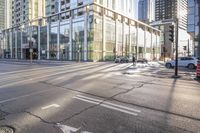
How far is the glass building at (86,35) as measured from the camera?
213ft

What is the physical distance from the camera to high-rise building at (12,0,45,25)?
117875 mm

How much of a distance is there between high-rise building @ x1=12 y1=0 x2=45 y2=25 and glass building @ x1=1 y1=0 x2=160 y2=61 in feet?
70.5

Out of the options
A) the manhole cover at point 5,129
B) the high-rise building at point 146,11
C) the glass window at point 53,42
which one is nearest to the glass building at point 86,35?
the glass window at point 53,42

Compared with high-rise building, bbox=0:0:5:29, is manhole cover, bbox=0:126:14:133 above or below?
below

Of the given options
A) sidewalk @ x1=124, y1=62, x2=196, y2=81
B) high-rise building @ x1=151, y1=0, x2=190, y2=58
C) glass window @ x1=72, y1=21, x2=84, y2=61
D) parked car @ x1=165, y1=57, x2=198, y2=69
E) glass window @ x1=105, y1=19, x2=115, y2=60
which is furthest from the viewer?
high-rise building @ x1=151, y1=0, x2=190, y2=58

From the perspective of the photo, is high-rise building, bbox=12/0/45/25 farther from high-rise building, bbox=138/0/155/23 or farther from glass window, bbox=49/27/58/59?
high-rise building, bbox=138/0/155/23

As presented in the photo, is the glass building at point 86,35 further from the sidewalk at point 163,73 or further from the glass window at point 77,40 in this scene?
the sidewalk at point 163,73

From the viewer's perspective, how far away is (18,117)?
21.5 ft

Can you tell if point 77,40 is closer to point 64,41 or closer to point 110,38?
point 64,41

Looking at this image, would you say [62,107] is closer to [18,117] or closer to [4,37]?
[18,117]

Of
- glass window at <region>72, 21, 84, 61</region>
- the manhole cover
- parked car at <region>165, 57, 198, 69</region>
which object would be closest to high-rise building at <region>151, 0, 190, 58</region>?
glass window at <region>72, 21, 84, 61</region>

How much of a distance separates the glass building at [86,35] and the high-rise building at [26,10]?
2148cm

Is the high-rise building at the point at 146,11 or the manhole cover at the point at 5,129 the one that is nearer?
the manhole cover at the point at 5,129

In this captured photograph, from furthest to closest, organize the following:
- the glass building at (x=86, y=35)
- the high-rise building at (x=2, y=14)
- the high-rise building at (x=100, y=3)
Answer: the high-rise building at (x=2, y=14) → the high-rise building at (x=100, y=3) → the glass building at (x=86, y=35)
